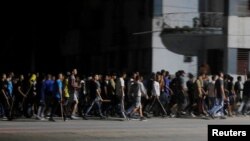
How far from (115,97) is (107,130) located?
18.5 feet

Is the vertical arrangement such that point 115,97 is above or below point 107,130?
above

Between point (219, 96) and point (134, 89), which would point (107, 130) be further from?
point (219, 96)

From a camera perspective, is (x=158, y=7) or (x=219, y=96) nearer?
(x=219, y=96)

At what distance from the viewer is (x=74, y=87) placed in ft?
71.1

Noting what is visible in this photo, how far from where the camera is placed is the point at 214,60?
30.7 metres

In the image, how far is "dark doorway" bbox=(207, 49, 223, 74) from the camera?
3039 centimetres

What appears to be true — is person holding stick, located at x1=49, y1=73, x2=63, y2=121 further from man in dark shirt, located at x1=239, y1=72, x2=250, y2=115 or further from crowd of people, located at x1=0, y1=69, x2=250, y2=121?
man in dark shirt, located at x1=239, y1=72, x2=250, y2=115

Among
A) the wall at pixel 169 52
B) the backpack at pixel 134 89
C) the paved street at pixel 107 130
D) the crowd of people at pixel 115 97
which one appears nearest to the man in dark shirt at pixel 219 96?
the crowd of people at pixel 115 97

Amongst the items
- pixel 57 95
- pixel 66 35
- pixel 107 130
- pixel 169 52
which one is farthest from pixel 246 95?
pixel 66 35

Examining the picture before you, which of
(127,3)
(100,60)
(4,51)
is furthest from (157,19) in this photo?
(4,51)

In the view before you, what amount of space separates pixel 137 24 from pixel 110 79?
9006mm

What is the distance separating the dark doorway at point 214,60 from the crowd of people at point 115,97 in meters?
5.81

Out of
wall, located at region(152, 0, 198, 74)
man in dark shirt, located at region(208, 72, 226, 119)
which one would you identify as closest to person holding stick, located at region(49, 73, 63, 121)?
man in dark shirt, located at region(208, 72, 226, 119)

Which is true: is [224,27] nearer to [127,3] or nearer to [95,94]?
[127,3]
